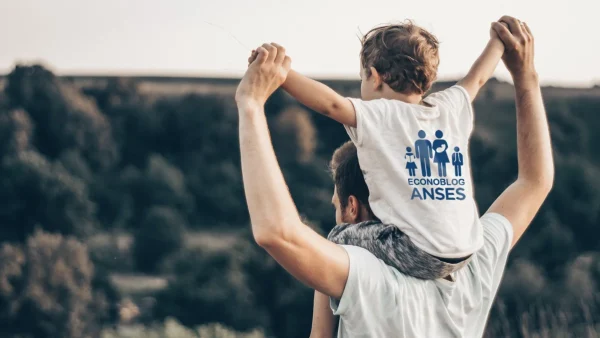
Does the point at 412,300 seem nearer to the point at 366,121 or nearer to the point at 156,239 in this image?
the point at 366,121

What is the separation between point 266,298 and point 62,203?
47.7 ft

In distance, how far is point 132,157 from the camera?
61.5 meters

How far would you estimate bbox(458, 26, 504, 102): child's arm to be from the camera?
2.73 meters

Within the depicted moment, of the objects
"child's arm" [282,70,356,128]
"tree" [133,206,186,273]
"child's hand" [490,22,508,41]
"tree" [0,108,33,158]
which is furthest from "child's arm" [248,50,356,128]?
"tree" [0,108,33,158]

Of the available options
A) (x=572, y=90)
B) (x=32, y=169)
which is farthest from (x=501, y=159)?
(x=32, y=169)

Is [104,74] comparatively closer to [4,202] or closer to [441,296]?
[4,202]

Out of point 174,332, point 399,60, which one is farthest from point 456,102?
point 174,332

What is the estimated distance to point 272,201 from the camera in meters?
2.17

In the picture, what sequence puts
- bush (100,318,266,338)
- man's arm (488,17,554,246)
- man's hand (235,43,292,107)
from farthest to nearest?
bush (100,318,266,338) < man's arm (488,17,554,246) < man's hand (235,43,292,107)

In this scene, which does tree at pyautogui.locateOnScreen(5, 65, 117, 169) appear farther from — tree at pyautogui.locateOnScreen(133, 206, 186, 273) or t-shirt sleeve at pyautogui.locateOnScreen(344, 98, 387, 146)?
t-shirt sleeve at pyautogui.locateOnScreen(344, 98, 387, 146)

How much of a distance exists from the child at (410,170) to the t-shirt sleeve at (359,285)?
76 millimetres

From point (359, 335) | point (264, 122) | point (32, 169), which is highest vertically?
point (264, 122)

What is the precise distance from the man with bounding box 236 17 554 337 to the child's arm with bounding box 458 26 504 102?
0.10 feet

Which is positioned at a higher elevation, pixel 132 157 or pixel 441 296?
pixel 441 296
